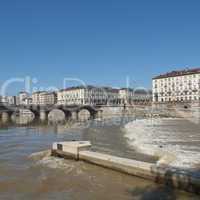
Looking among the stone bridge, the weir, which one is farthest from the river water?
the stone bridge

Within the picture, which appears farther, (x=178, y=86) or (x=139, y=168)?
(x=178, y=86)

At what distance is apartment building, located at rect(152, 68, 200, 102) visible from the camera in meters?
116

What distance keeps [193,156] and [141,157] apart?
293 cm

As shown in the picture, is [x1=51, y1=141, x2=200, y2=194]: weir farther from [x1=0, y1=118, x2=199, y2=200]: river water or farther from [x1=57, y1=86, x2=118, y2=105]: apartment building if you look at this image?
[x1=57, y1=86, x2=118, y2=105]: apartment building

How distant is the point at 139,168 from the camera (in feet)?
37.5

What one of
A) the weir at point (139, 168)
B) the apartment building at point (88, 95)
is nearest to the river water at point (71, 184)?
the weir at point (139, 168)

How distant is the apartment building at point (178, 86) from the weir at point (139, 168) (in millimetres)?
102929

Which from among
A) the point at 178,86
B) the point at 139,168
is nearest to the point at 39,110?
the point at 178,86

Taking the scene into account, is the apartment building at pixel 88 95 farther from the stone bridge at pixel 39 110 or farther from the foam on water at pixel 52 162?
the foam on water at pixel 52 162

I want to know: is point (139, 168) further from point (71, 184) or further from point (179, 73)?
point (179, 73)

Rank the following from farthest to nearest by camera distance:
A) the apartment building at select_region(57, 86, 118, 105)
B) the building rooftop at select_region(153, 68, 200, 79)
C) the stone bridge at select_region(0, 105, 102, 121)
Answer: the apartment building at select_region(57, 86, 118, 105) < the building rooftop at select_region(153, 68, 200, 79) < the stone bridge at select_region(0, 105, 102, 121)

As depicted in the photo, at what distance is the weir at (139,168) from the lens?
31.2ft

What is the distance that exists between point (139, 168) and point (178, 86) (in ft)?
380

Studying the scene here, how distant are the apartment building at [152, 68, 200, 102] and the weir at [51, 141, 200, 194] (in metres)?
103
